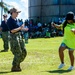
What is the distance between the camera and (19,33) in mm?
10242

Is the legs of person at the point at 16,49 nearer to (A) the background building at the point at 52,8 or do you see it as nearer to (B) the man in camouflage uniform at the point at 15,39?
(B) the man in camouflage uniform at the point at 15,39

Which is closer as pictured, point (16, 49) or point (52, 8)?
point (16, 49)

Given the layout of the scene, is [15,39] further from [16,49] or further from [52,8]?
[52,8]

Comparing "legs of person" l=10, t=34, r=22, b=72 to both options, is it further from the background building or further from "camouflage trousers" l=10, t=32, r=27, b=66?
the background building

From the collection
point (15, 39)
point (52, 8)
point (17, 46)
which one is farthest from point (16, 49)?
point (52, 8)

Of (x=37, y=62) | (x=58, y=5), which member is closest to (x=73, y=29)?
(x=37, y=62)

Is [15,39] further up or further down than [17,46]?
further up

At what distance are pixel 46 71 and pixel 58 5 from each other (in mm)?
31873

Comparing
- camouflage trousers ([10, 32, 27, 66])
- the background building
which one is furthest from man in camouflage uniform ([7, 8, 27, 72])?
the background building

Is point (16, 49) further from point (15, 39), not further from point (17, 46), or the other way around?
point (15, 39)

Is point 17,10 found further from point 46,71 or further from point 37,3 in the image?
point 37,3

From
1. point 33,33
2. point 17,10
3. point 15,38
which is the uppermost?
point 17,10

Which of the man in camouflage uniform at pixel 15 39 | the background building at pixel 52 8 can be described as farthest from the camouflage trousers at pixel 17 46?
the background building at pixel 52 8

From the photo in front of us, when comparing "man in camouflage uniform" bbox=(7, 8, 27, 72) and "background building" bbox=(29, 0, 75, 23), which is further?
"background building" bbox=(29, 0, 75, 23)
